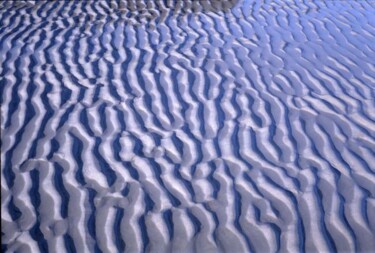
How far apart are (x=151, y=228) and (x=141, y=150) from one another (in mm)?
1061

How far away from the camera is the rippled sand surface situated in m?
3.17

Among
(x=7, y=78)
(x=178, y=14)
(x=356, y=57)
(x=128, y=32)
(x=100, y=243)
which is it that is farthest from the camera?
(x=178, y=14)

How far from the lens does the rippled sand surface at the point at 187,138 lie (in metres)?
3.17

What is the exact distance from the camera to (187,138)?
13.9ft

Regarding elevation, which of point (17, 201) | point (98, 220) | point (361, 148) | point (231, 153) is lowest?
point (17, 201)

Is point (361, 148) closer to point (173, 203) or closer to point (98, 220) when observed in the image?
point (173, 203)

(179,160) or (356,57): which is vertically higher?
(356,57)

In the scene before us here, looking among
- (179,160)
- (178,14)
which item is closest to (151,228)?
(179,160)

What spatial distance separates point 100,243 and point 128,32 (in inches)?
186

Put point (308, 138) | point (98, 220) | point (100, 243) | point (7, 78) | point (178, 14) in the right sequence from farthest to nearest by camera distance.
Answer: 1. point (178, 14)
2. point (7, 78)
3. point (308, 138)
4. point (98, 220)
5. point (100, 243)

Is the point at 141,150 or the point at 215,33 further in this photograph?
the point at 215,33

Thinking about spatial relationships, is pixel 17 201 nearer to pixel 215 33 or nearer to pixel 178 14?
pixel 215 33

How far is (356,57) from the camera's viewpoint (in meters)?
6.12

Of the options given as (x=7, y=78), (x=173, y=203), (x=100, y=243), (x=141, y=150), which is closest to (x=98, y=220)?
(x=100, y=243)
